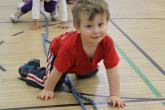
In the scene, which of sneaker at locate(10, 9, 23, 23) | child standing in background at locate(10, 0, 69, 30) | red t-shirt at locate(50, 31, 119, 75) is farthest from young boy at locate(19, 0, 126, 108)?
sneaker at locate(10, 9, 23, 23)

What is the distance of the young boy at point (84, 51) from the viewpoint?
36.1 inches

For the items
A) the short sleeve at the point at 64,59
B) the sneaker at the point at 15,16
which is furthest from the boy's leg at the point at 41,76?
the sneaker at the point at 15,16

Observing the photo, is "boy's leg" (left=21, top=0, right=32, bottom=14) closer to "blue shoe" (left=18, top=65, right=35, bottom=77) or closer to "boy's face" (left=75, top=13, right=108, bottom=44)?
"blue shoe" (left=18, top=65, right=35, bottom=77)

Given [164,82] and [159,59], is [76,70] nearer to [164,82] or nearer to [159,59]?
[164,82]

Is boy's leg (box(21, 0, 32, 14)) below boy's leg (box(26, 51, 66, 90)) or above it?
above

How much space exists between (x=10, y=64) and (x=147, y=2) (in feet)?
6.89

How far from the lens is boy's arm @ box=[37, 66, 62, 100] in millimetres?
1049

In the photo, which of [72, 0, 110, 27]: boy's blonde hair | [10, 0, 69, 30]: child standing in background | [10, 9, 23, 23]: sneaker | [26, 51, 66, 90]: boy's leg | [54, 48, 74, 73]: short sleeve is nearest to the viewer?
[72, 0, 110, 27]: boy's blonde hair

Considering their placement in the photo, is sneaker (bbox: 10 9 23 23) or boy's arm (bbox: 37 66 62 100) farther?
sneaker (bbox: 10 9 23 23)

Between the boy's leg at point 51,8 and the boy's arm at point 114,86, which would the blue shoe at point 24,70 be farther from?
the boy's leg at point 51,8

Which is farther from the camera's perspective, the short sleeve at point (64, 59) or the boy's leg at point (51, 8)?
the boy's leg at point (51, 8)

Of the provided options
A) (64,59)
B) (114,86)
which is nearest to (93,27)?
(64,59)

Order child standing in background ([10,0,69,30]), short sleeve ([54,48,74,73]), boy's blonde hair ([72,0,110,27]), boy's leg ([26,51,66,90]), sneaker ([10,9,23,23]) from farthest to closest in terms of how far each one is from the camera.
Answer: sneaker ([10,9,23,23]) < child standing in background ([10,0,69,30]) < boy's leg ([26,51,66,90]) < short sleeve ([54,48,74,73]) < boy's blonde hair ([72,0,110,27])

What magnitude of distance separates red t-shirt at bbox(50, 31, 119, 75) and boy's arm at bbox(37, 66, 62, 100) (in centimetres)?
4
